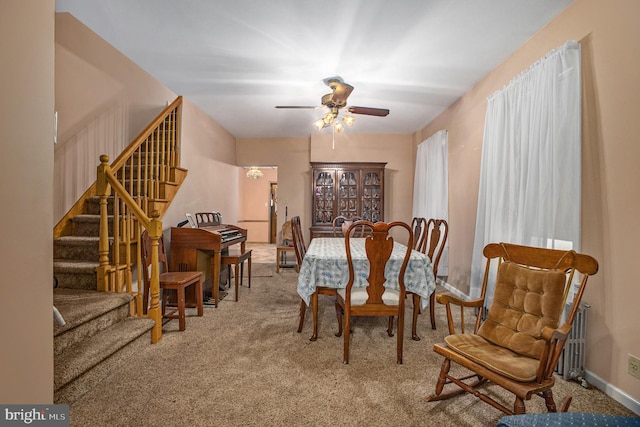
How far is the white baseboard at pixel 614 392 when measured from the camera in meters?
1.67

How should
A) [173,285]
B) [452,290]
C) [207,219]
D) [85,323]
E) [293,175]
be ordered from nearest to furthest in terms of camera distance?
[85,323] < [173,285] < [452,290] < [207,219] < [293,175]

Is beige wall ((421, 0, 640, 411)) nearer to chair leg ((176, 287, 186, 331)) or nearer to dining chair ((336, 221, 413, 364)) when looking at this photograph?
dining chair ((336, 221, 413, 364))

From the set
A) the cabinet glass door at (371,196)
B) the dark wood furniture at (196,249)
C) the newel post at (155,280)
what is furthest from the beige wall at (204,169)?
the cabinet glass door at (371,196)

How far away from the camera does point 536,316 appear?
1.64 meters

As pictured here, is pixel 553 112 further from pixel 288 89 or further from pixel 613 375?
pixel 288 89

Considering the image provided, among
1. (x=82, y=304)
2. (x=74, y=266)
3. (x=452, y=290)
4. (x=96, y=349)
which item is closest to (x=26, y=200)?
(x=96, y=349)

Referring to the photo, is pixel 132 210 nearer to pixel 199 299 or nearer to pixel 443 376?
pixel 199 299

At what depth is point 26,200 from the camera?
1028 millimetres

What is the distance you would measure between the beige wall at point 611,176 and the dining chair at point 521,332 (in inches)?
9.7

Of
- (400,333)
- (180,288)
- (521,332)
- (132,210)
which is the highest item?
(132,210)

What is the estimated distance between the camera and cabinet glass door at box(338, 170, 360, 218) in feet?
17.9

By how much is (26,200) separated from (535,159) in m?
3.03

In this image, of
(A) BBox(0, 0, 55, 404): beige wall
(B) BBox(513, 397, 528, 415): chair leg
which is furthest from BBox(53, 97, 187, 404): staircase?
(B) BBox(513, 397, 528, 415): chair leg

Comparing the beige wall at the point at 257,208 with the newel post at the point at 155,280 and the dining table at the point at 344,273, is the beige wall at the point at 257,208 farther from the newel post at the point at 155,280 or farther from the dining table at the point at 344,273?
the dining table at the point at 344,273
